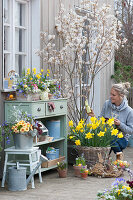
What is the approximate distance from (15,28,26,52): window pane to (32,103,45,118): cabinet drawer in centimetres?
109

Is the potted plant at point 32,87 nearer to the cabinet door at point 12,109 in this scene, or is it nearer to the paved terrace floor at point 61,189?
the cabinet door at point 12,109

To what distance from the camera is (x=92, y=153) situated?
5.90m

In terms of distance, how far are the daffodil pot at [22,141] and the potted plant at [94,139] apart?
918 millimetres

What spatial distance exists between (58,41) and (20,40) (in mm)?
963

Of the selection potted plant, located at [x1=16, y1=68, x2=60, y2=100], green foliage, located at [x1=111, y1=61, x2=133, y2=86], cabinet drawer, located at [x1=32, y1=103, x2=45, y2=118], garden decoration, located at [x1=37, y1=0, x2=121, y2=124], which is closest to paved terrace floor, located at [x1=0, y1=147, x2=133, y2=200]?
cabinet drawer, located at [x1=32, y1=103, x2=45, y2=118]

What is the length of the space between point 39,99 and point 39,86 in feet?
0.59

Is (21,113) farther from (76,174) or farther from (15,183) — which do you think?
(76,174)

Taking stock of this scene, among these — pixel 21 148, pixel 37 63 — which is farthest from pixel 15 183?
pixel 37 63

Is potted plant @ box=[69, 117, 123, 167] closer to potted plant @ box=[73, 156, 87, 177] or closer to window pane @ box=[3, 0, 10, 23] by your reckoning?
potted plant @ box=[73, 156, 87, 177]

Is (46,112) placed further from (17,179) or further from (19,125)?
(17,179)

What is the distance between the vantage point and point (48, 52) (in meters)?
6.59

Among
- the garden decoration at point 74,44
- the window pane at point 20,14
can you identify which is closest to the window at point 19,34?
the window pane at point 20,14

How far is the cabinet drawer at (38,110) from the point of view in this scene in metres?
5.41

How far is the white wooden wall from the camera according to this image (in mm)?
6613
